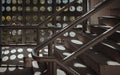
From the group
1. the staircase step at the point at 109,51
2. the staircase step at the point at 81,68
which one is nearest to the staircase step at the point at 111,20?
the staircase step at the point at 109,51

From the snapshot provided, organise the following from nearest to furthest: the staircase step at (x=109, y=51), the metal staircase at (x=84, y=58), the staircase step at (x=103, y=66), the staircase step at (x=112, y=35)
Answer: the metal staircase at (x=84, y=58) → the staircase step at (x=103, y=66) → the staircase step at (x=109, y=51) → the staircase step at (x=112, y=35)

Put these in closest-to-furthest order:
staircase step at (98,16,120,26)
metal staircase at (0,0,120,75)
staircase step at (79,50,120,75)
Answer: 1. metal staircase at (0,0,120,75)
2. staircase step at (79,50,120,75)
3. staircase step at (98,16,120,26)

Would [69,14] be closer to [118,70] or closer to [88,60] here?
[88,60]

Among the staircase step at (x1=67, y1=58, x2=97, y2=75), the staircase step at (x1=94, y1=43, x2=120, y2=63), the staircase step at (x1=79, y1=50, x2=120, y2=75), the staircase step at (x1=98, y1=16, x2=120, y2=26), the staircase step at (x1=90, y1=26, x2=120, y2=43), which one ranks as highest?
the staircase step at (x1=98, y1=16, x2=120, y2=26)

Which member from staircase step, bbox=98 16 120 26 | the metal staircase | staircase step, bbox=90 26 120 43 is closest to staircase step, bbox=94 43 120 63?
the metal staircase

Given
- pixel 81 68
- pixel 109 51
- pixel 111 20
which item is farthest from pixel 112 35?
pixel 81 68

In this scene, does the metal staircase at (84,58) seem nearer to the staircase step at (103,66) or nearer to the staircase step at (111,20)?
the staircase step at (103,66)

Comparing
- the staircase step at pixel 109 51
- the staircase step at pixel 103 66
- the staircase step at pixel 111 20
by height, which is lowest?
the staircase step at pixel 103 66

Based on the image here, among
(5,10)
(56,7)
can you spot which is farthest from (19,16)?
(56,7)

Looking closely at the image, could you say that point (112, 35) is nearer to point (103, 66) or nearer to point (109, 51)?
point (109, 51)

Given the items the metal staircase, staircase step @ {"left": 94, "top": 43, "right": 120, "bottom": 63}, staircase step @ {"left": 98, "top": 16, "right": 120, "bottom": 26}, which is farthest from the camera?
staircase step @ {"left": 98, "top": 16, "right": 120, "bottom": 26}

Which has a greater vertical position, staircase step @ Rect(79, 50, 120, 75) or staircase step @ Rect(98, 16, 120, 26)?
staircase step @ Rect(98, 16, 120, 26)

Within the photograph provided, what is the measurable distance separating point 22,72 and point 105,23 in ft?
6.25

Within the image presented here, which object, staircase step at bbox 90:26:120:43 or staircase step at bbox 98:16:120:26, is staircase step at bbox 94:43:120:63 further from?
staircase step at bbox 98:16:120:26
